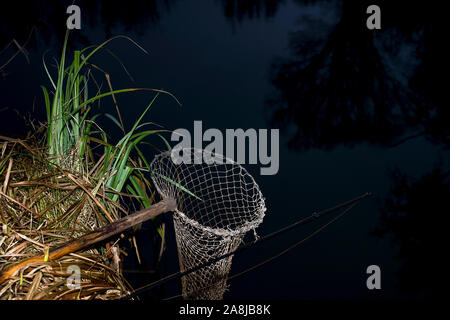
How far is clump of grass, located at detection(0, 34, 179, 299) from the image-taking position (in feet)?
3.53

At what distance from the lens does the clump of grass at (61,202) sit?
1.08m

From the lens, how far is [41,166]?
4.80 ft

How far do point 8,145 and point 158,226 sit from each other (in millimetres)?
756

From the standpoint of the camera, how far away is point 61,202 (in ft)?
4.64

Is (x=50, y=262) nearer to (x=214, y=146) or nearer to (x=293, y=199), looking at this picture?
(x=214, y=146)

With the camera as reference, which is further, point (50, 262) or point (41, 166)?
point (41, 166)

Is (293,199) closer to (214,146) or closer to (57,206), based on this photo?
(214,146)

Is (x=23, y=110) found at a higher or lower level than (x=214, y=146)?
higher

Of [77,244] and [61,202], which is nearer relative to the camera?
[77,244]

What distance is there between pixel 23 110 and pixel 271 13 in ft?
7.57
